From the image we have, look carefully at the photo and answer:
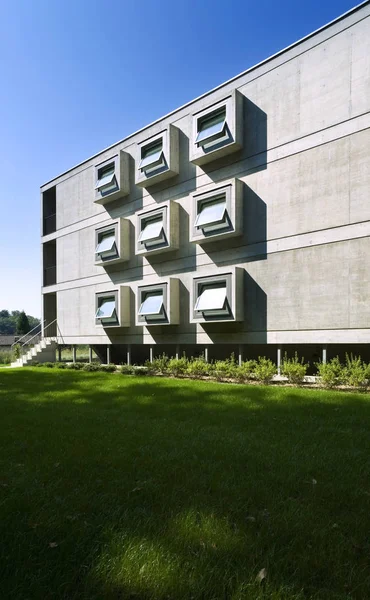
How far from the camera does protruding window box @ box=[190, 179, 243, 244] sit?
17.4m

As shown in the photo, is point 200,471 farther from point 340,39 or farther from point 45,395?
point 340,39

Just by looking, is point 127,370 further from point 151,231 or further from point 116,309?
point 151,231

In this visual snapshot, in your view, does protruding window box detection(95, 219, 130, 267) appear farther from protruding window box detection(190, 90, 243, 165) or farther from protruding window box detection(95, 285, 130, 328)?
protruding window box detection(190, 90, 243, 165)

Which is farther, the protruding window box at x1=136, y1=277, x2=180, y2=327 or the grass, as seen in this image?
the protruding window box at x1=136, y1=277, x2=180, y2=327

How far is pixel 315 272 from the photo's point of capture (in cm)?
1531

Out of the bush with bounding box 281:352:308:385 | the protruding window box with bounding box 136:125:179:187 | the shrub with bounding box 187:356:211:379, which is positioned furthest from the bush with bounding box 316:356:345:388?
the protruding window box with bounding box 136:125:179:187

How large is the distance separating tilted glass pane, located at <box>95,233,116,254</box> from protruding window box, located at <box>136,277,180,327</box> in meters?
4.05

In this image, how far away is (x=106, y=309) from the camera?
23.2 metres

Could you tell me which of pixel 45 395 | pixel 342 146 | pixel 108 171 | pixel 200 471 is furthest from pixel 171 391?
pixel 108 171

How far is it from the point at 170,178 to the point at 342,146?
358 inches

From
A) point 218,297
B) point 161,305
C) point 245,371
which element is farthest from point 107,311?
point 245,371

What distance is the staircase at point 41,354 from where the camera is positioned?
27609mm

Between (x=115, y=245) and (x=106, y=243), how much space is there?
856mm

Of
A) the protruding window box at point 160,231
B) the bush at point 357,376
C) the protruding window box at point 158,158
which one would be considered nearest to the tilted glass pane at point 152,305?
the protruding window box at point 160,231
